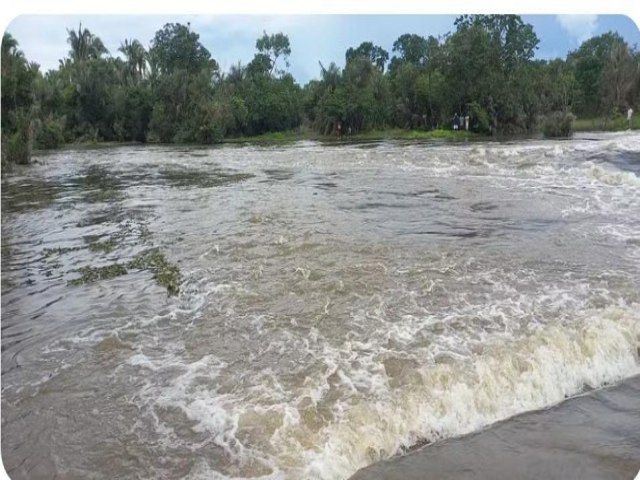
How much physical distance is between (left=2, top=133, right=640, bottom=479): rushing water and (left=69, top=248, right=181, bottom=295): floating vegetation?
0.12m

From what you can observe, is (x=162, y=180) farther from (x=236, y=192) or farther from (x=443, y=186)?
(x=443, y=186)

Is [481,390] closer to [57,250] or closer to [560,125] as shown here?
[57,250]

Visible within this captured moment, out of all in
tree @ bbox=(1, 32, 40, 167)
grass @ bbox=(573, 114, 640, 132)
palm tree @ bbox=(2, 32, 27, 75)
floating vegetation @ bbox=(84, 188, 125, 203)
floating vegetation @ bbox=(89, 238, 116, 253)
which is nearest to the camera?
palm tree @ bbox=(2, 32, 27, 75)

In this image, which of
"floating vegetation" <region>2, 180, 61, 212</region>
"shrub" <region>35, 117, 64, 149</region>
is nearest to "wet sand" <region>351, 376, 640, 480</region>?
"floating vegetation" <region>2, 180, 61, 212</region>

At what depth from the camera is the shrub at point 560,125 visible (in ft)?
98.7

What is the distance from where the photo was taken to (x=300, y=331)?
509cm

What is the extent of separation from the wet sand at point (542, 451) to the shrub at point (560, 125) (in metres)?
30.0

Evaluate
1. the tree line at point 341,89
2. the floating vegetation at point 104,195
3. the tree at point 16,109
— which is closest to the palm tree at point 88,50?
the tree line at point 341,89

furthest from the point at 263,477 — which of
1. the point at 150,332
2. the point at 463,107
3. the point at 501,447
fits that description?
the point at 463,107

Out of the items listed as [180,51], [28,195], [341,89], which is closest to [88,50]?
[180,51]

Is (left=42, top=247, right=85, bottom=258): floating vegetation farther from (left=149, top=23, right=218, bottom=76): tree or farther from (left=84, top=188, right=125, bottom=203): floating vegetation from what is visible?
(left=149, top=23, right=218, bottom=76): tree

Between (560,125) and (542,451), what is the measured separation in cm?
3093

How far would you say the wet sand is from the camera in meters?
3.13

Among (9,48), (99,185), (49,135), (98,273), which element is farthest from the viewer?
(49,135)
